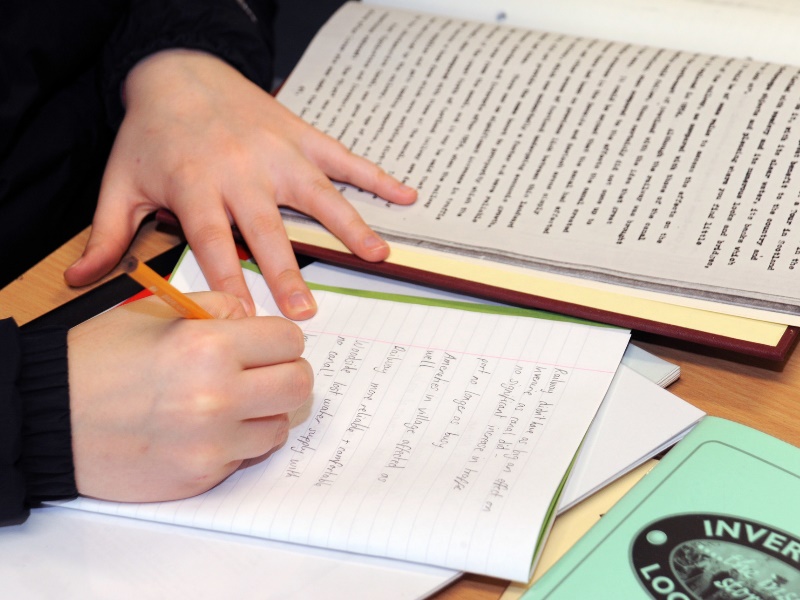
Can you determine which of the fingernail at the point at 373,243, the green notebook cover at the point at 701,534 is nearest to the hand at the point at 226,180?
the fingernail at the point at 373,243

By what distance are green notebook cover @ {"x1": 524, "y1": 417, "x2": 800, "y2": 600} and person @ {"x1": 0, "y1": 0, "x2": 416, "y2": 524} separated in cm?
21

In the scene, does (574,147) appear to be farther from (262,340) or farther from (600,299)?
(262,340)

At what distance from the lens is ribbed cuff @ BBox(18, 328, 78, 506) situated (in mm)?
522

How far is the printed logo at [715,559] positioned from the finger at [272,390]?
218 mm

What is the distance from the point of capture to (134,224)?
2.43ft

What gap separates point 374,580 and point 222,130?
1.41ft

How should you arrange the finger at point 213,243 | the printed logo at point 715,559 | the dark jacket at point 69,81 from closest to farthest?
the printed logo at point 715,559 → the finger at point 213,243 → the dark jacket at point 69,81

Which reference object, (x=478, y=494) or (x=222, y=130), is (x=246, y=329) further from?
(x=222, y=130)

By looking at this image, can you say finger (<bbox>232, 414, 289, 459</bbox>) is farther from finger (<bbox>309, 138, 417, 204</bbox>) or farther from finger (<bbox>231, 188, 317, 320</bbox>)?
finger (<bbox>309, 138, 417, 204</bbox>)

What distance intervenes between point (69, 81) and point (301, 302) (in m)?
0.42

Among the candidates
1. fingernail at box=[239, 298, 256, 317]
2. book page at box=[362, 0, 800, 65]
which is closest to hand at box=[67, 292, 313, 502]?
fingernail at box=[239, 298, 256, 317]

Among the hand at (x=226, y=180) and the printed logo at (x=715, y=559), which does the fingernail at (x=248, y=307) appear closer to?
the hand at (x=226, y=180)

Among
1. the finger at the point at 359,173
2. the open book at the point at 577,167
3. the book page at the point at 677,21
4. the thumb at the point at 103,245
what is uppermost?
the book page at the point at 677,21

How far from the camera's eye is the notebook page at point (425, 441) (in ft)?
1.59
